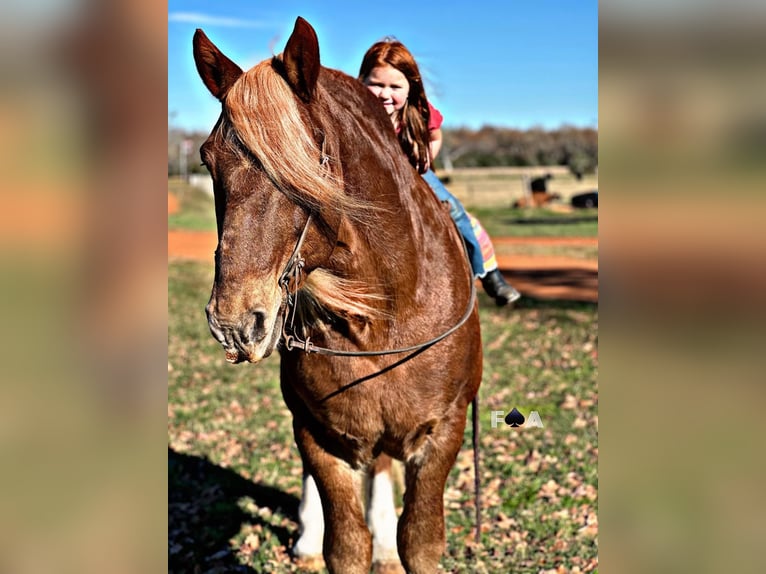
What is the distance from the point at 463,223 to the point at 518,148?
6273 centimetres

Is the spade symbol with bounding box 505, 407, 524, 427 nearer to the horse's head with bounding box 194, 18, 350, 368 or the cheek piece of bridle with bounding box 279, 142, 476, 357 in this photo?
the cheek piece of bridle with bounding box 279, 142, 476, 357

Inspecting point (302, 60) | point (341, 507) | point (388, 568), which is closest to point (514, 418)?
point (341, 507)

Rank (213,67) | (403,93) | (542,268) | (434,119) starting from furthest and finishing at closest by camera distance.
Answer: (542,268)
(434,119)
(403,93)
(213,67)

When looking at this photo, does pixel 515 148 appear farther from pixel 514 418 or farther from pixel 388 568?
pixel 514 418

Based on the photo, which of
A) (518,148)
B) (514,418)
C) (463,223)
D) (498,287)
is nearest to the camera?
(514,418)

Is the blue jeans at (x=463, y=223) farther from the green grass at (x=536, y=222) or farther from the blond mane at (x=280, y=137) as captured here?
the green grass at (x=536, y=222)

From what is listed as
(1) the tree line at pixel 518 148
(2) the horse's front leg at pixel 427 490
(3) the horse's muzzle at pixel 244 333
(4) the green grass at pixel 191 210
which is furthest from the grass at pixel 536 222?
(3) the horse's muzzle at pixel 244 333

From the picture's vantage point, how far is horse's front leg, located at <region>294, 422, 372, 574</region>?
3381 mm

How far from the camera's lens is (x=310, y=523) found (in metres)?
4.98

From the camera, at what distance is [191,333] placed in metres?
12.9
